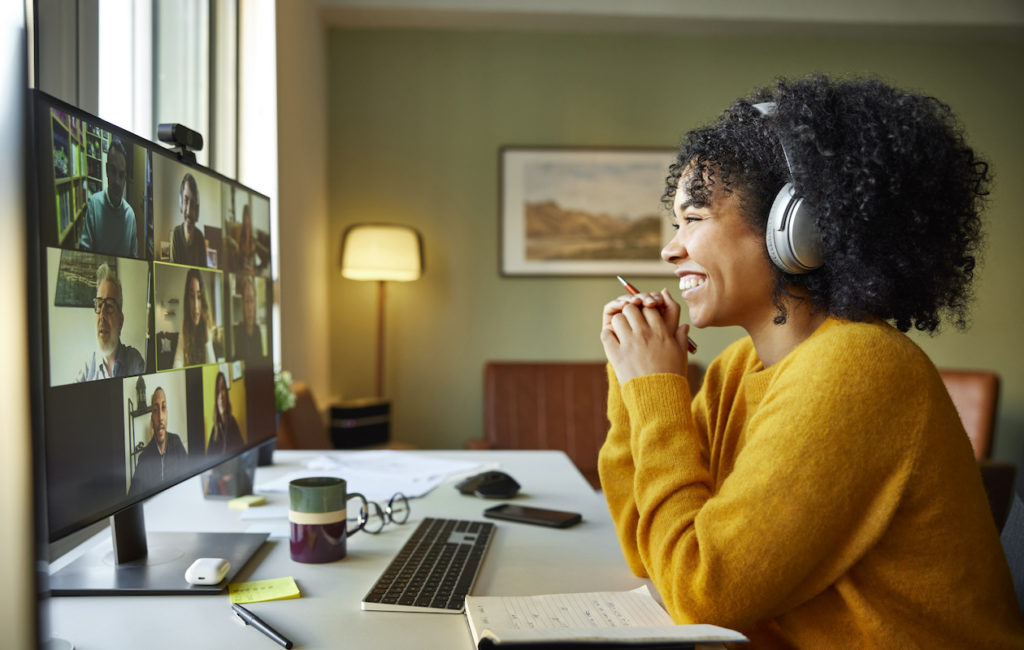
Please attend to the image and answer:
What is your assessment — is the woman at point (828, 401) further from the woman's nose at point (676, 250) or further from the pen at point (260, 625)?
the pen at point (260, 625)

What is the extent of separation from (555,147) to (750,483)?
319 cm

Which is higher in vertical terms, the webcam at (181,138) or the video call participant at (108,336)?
the webcam at (181,138)

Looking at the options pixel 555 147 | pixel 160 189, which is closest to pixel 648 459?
pixel 160 189

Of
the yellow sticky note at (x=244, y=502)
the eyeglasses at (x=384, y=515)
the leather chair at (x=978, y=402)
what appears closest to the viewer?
the eyeglasses at (x=384, y=515)

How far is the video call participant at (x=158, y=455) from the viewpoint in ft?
3.04

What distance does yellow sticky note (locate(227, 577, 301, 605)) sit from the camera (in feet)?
3.08

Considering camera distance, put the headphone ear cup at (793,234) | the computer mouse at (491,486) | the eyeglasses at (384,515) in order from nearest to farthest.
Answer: the headphone ear cup at (793,234) < the eyeglasses at (384,515) < the computer mouse at (491,486)

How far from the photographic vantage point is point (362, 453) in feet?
6.45

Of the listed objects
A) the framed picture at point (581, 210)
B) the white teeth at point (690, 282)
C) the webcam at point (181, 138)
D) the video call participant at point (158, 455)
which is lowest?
the video call participant at point (158, 455)

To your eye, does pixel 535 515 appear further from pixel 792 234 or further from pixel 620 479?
pixel 792 234

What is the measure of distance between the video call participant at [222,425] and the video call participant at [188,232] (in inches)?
7.6

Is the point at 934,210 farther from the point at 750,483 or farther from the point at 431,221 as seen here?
the point at 431,221

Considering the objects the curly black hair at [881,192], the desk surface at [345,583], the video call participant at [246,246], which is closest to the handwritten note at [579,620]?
the desk surface at [345,583]

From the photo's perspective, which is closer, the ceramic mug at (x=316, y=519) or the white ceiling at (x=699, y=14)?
the ceramic mug at (x=316, y=519)
